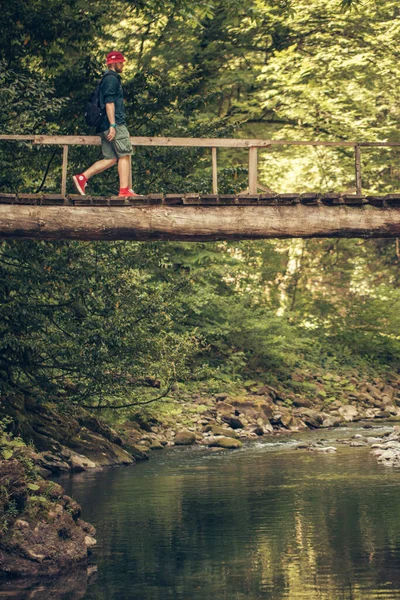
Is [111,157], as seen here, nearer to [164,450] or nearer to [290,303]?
[164,450]

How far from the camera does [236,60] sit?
2905 cm

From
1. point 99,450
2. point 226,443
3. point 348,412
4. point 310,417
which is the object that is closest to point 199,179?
point 226,443

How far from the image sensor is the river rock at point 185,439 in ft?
69.4

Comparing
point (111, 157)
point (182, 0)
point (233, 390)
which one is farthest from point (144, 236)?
point (233, 390)

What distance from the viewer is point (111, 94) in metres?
12.3

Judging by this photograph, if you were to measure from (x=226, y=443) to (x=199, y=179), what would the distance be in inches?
221

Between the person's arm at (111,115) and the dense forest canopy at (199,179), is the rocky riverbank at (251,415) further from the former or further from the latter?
the person's arm at (111,115)

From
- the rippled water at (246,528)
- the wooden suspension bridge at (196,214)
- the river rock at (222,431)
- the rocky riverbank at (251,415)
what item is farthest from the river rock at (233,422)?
the wooden suspension bridge at (196,214)

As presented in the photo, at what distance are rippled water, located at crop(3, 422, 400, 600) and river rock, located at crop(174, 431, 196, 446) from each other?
3.05 meters

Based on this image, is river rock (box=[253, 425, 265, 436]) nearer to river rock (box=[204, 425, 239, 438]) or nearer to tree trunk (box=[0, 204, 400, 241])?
river rock (box=[204, 425, 239, 438])

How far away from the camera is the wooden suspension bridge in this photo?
11820mm

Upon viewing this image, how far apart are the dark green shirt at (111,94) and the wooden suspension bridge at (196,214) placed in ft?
0.99

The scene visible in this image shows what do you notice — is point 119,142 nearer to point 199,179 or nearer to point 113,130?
point 113,130

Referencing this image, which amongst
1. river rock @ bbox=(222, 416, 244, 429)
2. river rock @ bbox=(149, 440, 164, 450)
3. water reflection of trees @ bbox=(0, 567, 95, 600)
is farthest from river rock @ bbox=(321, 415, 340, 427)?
water reflection of trees @ bbox=(0, 567, 95, 600)
